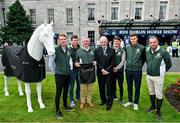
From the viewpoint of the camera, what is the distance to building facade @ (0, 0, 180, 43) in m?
29.4

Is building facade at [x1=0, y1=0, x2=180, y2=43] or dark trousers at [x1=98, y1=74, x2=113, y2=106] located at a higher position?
building facade at [x1=0, y1=0, x2=180, y2=43]

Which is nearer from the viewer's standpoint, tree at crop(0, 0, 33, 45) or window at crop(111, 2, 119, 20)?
tree at crop(0, 0, 33, 45)

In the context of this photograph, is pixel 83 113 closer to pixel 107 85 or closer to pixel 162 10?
pixel 107 85

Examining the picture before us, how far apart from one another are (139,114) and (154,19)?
25447mm

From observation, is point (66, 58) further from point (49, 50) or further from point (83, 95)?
point (83, 95)

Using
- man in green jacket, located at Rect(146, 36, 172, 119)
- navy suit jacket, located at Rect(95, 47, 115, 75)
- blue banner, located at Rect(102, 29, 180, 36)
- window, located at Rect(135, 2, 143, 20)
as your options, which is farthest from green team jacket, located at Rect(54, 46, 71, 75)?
window, located at Rect(135, 2, 143, 20)

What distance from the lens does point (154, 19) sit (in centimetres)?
2912

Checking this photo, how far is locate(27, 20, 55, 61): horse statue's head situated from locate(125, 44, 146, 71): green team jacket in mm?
2308

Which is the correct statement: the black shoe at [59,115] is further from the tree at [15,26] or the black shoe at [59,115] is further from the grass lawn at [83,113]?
the tree at [15,26]

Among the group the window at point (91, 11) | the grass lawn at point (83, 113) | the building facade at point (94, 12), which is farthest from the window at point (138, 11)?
the grass lawn at point (83, 113)

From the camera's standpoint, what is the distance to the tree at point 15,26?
27312 millimetres

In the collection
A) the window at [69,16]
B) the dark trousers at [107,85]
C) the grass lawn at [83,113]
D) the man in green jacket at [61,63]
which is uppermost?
the window at [69,16]

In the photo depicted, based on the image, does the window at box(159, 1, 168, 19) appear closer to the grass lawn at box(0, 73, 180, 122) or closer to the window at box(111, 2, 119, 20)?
the window at box(111, 2, 119, 20)

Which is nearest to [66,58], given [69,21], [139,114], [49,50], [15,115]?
[49,50]
